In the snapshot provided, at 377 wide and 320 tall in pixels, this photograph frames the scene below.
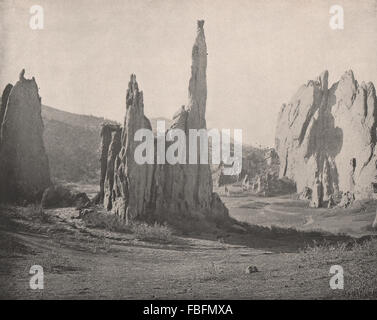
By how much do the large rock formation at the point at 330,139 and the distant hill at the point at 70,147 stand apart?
46.3 ft

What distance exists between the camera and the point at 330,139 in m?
31.4

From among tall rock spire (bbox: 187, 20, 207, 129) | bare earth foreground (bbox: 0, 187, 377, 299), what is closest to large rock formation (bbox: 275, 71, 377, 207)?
bare earth foreground (bbox: 0, 187, 377, 299)

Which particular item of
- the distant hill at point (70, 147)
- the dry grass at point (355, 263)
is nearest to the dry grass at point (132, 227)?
the dry grass at point (355, 263)

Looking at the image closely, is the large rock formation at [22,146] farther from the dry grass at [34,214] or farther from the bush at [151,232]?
the bush at [151,232]

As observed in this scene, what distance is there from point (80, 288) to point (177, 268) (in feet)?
9.83

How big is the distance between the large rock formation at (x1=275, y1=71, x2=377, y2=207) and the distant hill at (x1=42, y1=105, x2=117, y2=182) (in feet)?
46.3

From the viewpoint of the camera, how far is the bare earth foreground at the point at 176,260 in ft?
38.6

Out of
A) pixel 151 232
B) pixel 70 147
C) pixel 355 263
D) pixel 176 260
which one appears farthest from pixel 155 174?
pixel 70 147

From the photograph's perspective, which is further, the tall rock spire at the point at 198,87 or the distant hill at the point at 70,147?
the distant hill at the point at 70,147

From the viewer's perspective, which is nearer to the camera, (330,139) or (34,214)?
(34,214)

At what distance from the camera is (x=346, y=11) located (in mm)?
14352

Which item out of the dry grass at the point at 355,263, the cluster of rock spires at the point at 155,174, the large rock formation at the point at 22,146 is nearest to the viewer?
the dry grass at the point at 355,263

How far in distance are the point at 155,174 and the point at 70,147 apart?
823 inches

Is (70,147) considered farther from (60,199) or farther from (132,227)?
(132,227)
